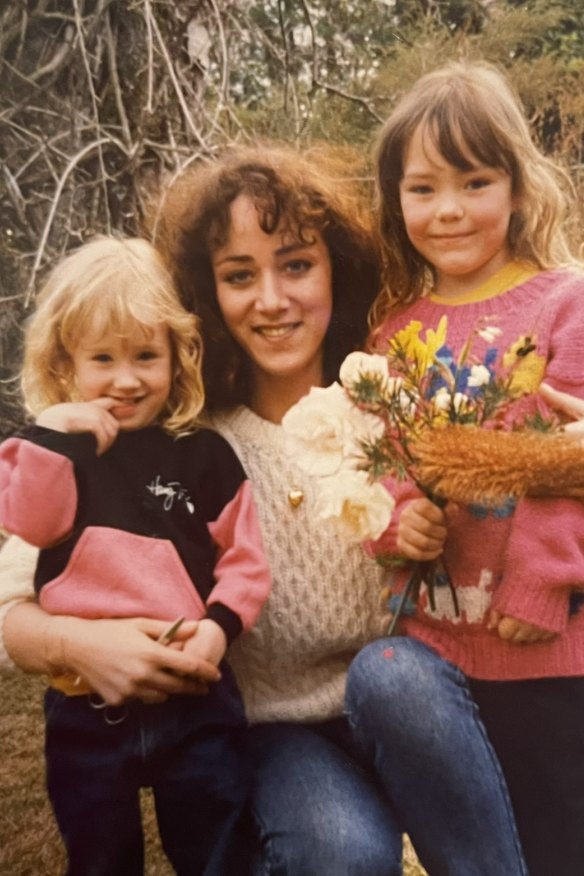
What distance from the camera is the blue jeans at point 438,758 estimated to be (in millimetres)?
889

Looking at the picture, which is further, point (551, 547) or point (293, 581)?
point (293, 581)

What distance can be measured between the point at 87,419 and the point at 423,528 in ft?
0.97

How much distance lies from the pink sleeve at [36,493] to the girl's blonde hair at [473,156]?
0.33 metres

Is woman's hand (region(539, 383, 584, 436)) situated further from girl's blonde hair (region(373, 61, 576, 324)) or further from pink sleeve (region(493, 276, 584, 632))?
girl's blonde hair (region(373, 61, 576, 324))

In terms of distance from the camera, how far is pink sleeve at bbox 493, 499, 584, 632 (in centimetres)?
85

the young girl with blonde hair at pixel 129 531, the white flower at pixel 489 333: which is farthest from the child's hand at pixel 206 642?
the white flower at pixel 489 333

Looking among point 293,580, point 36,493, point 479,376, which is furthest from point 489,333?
point 36,493

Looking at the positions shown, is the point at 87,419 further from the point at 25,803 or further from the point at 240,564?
the point at 25,803

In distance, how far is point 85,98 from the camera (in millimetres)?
971

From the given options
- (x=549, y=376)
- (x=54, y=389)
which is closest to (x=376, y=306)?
(x=549, y=376)

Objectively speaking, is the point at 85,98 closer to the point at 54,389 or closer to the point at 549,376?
the point at 54,389

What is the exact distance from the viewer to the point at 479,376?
2.89 ft

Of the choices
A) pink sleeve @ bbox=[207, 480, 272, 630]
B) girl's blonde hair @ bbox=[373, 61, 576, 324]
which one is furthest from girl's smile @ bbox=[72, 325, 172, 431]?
girl's blonde hair @ bbox=[373, 61, 576, 324]

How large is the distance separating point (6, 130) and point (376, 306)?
1.21ft
